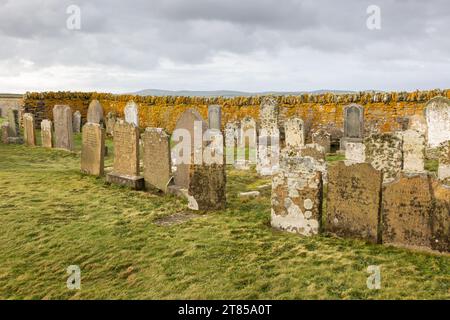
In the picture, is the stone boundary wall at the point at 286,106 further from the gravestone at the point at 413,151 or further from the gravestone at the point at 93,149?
the gravestone at the point at 93,149

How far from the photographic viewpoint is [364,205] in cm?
609

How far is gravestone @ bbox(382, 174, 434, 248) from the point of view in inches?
221

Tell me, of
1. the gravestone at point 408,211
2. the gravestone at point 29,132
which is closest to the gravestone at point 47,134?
the gravestone at point 29,132

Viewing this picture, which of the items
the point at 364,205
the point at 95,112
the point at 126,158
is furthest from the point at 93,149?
the point at 95,112

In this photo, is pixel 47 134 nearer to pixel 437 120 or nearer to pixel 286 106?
pixel 286 106

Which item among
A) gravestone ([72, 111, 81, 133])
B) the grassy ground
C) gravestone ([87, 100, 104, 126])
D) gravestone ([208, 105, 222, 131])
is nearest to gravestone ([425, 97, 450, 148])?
the grassy ground

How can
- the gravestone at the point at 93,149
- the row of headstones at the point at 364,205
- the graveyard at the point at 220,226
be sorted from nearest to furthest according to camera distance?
the graveyard at the point at 220,226, the row of headstones at the point at 364,205, the gravestone at the point at 93,149

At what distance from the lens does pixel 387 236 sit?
5965 millimetres

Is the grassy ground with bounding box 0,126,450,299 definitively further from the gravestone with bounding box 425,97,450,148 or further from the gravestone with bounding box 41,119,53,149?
the gravestone with bounding box 41,119,53,149

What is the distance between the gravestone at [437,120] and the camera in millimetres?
14023

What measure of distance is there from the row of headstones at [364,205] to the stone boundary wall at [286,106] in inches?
460

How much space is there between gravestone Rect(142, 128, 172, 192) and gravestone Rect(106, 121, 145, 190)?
0.26 meters

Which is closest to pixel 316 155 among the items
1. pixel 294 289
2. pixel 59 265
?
pixel 294 289
